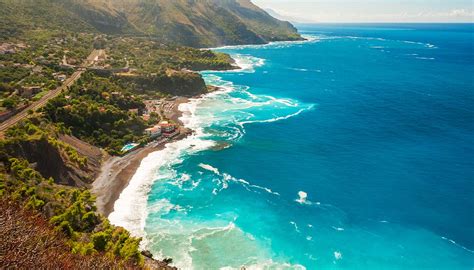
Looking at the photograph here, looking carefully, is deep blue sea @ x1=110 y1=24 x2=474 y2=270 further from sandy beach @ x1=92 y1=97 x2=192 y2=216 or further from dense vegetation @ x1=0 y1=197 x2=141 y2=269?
dense vegetation @ x1=0 y1=197 x2=141 y2=269

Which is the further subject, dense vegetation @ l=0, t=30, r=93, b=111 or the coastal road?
dense vegetation @ l=0, t=30, r=93, b=111

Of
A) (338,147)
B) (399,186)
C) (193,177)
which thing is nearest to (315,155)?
(338,147)

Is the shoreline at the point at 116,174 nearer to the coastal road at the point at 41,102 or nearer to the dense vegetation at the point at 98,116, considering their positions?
the dense vegetation at the point at 98,116

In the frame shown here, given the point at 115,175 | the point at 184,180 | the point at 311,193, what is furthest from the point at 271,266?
the point at 115,175

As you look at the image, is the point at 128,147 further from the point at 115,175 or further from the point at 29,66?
the point at 29,66

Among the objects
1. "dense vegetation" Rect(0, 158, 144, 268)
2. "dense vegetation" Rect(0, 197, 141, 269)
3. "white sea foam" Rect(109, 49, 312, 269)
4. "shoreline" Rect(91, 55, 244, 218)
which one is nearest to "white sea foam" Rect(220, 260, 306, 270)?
"white sea foam" Rect(109, 49, 312, 269)

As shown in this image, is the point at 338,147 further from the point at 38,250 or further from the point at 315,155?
the point at 38,250

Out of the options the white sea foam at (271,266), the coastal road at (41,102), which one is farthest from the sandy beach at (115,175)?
the white sea foam at (271,266)

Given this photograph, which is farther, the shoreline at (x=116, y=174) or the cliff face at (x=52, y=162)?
the cliff face at (x=52, y=162)

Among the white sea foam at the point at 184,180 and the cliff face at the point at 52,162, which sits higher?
the cliff face at the point at 52,162
